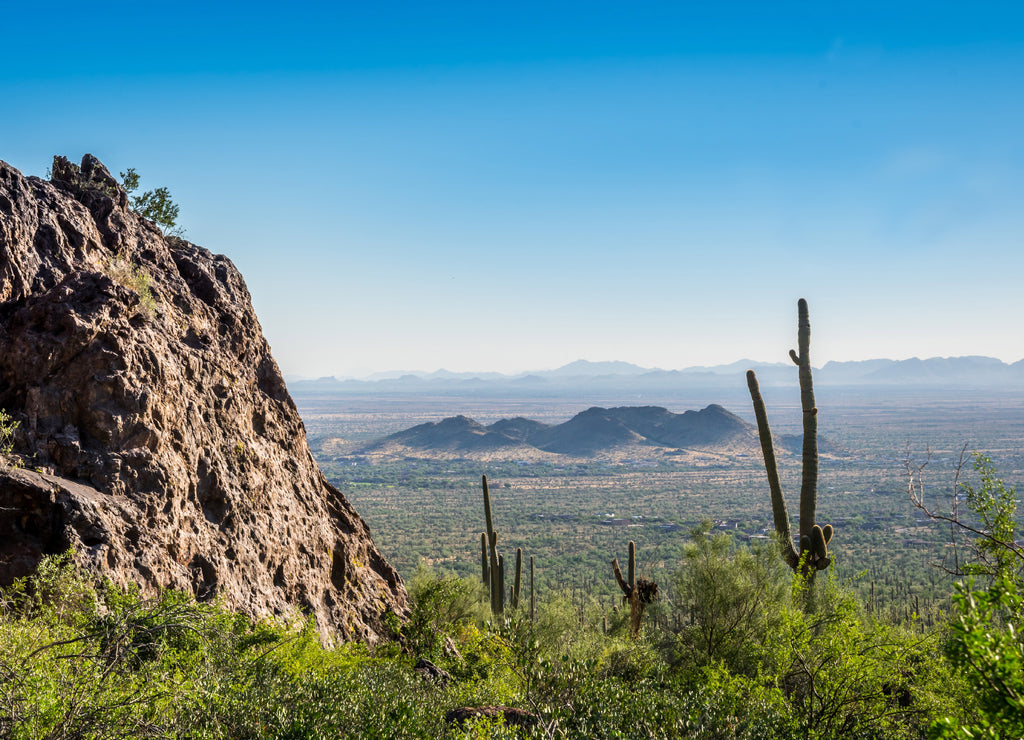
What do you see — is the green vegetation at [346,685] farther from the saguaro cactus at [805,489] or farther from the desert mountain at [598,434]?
the desert mountain at [598,434]

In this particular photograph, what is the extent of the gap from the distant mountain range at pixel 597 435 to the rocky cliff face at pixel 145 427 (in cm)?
14039

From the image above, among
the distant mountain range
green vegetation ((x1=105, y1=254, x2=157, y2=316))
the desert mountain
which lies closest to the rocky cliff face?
green vegetation ((x1=105, y1=254, x2=157, y2=316))

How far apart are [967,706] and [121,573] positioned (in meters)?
9.89

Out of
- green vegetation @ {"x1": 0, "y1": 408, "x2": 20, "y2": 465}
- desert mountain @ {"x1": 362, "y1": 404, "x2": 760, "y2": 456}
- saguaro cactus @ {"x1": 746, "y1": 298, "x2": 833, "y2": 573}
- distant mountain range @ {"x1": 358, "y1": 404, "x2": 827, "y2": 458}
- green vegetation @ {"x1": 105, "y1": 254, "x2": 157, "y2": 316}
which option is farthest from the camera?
desert mountain @ {"x1": 362, "y1": 404, "x2": 760, "y2": 456}

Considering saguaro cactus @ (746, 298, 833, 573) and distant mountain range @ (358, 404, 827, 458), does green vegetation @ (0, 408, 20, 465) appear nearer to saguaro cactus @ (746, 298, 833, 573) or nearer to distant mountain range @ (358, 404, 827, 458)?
saguaro cactus @ (746, 298, 833, 573)

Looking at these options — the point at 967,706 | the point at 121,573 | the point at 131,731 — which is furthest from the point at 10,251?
the point at 967,706

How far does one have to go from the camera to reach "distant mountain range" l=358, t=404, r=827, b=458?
153375 mm

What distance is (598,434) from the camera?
16212 cm

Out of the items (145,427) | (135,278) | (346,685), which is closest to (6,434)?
(145,427)

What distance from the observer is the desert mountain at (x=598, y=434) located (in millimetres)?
154250

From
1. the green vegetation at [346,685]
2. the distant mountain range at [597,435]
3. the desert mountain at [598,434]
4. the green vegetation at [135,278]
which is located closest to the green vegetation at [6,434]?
the green vegetation at [346,685]

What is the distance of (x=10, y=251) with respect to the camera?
9188mm

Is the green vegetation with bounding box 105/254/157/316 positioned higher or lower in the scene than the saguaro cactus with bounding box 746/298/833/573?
higher

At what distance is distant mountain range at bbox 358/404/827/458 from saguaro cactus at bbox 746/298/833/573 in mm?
136394
